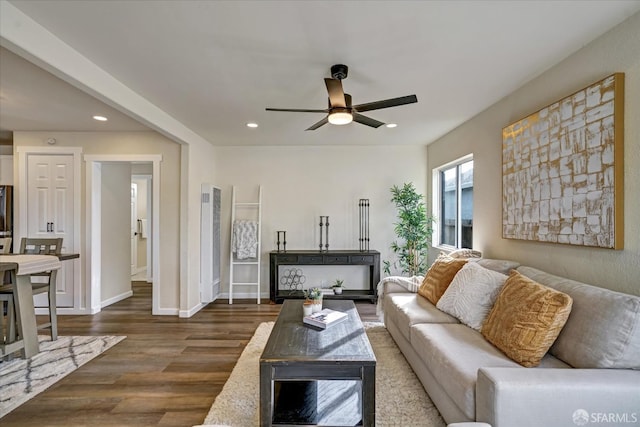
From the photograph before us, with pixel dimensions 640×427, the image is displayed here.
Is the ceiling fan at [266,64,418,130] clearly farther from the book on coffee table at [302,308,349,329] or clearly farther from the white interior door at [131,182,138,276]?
the white interior door at [131,182,138,276]

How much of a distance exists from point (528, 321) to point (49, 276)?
14.4ft

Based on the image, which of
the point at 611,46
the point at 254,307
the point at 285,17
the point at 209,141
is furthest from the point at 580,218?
the point at 209,141

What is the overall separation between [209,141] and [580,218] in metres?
4.58

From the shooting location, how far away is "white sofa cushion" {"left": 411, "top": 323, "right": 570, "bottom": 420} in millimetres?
1602

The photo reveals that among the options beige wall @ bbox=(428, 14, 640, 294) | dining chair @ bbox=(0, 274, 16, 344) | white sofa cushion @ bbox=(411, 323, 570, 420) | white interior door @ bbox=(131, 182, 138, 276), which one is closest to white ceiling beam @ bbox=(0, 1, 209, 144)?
dining chair @ bbox=(0, 274, 16, 344)

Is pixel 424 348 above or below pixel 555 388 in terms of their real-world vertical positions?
below

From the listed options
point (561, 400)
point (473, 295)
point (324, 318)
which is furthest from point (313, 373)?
point (473, 295)

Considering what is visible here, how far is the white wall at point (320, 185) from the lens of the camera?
515cm

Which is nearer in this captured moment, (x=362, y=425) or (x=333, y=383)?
(x=362, y=425)

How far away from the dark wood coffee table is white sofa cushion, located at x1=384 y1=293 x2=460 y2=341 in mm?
581

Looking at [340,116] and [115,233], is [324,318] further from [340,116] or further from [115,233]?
[115,233]

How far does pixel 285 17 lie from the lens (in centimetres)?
182

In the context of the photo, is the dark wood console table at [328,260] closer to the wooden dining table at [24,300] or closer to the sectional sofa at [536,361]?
the sectional sofa at [536,361]

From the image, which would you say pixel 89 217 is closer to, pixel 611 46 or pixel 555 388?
pixel 555 388
